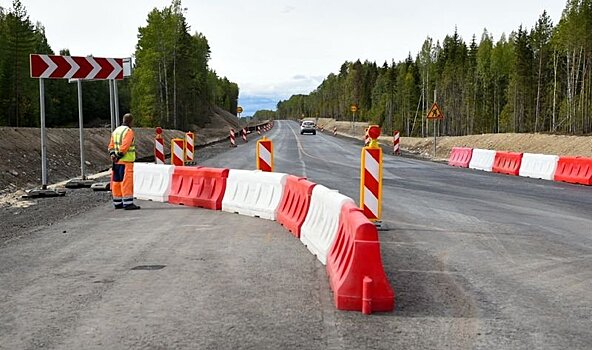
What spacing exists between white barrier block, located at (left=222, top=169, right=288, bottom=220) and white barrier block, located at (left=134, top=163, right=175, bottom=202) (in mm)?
2074

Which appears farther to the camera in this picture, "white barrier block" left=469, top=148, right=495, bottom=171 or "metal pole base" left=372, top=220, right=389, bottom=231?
"white barrier block" left=469, top=148, right=495, bottom=171

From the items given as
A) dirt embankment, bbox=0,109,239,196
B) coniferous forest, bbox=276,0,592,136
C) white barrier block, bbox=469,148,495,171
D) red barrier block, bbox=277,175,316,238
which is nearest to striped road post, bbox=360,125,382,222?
red barrier block, bbox=277,175,316,238

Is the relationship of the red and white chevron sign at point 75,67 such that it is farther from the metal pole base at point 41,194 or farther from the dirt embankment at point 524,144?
the dirt embankment at point 524,144

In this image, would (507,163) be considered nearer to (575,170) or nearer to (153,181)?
(575,170)

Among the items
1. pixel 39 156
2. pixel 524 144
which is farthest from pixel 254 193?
pixel 524 144

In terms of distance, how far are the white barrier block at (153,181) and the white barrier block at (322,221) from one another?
5.78 m

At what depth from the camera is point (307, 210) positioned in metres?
8.42

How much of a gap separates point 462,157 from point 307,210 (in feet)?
60.1

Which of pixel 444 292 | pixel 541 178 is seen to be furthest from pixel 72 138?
pixel 444 292

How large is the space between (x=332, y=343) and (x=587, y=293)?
2862 mm

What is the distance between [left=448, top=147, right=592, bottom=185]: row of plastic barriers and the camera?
17.2m

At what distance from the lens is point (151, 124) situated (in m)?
64.6

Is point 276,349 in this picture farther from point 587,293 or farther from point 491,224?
point 491,224

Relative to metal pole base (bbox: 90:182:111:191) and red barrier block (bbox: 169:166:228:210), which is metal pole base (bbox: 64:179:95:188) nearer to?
metal pole base (bbox: 90:182:111:191)
